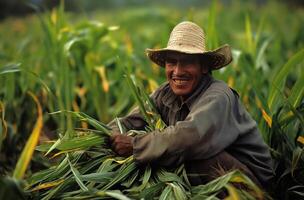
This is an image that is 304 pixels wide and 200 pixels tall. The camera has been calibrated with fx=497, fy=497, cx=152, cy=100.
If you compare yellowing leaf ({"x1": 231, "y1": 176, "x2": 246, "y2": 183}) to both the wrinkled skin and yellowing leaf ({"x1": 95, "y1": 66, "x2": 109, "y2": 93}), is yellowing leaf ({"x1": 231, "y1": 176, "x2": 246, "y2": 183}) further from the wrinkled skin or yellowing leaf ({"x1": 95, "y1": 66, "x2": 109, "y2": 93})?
yellowing leaf ({"x1": 95, "y1": 66, "x2": 109, "y2": 93})

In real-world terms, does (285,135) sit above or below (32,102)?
above

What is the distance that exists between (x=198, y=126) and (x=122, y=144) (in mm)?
355

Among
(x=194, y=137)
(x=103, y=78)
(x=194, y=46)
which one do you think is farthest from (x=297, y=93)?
(x=103, y=78)

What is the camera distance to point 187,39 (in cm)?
209

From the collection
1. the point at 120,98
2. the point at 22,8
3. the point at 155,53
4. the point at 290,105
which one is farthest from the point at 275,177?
the point at 22,8

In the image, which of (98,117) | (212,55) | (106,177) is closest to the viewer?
(106,177)

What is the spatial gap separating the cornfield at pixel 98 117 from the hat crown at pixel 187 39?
0.27 m

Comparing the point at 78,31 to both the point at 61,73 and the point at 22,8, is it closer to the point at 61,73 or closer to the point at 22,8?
the point at 61,73

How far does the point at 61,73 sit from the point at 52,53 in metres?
0.22

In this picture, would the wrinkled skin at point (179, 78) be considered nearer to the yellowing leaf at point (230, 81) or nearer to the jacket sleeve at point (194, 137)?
the jacket sleeve at point (194, 137)

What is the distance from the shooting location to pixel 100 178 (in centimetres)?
201

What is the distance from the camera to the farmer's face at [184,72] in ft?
6.86

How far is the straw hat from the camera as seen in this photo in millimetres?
2066

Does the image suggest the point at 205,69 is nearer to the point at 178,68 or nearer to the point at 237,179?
the point at 178,68
